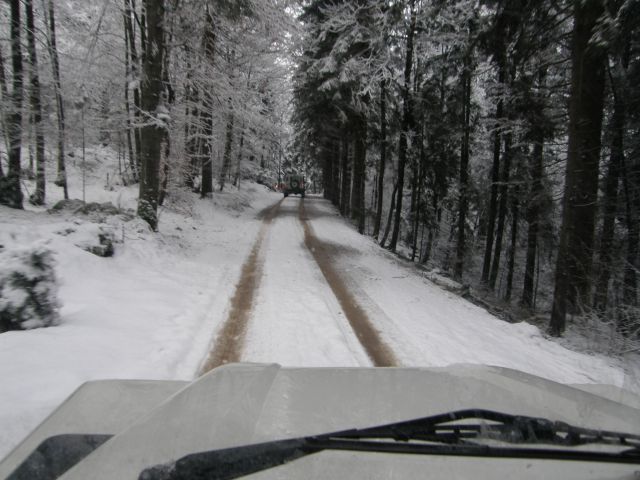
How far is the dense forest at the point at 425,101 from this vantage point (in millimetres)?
7773

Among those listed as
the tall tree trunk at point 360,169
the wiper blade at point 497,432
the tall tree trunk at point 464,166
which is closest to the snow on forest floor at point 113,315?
the wiper blade at point 497,432

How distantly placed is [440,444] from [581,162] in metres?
7.50

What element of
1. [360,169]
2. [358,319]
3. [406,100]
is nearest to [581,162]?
[358,319]

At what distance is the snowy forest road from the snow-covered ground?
3cm

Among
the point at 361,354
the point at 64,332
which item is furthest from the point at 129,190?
the point at 361,354

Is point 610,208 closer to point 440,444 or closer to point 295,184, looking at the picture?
point 440,444

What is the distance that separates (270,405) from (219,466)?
1.88ft

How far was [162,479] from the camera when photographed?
1.40 meters

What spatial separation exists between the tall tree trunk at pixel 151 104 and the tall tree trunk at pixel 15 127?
16.8ft

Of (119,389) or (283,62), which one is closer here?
(119,389)

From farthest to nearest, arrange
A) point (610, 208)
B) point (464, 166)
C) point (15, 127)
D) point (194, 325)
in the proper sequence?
1. point (464, 166)
2. point (15, 127)
3. point (610, 208)
4. point (194, 325)

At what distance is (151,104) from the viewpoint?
1108 centimetres

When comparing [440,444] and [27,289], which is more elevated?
[440,444]

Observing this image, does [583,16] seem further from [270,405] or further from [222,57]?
[222,57]
